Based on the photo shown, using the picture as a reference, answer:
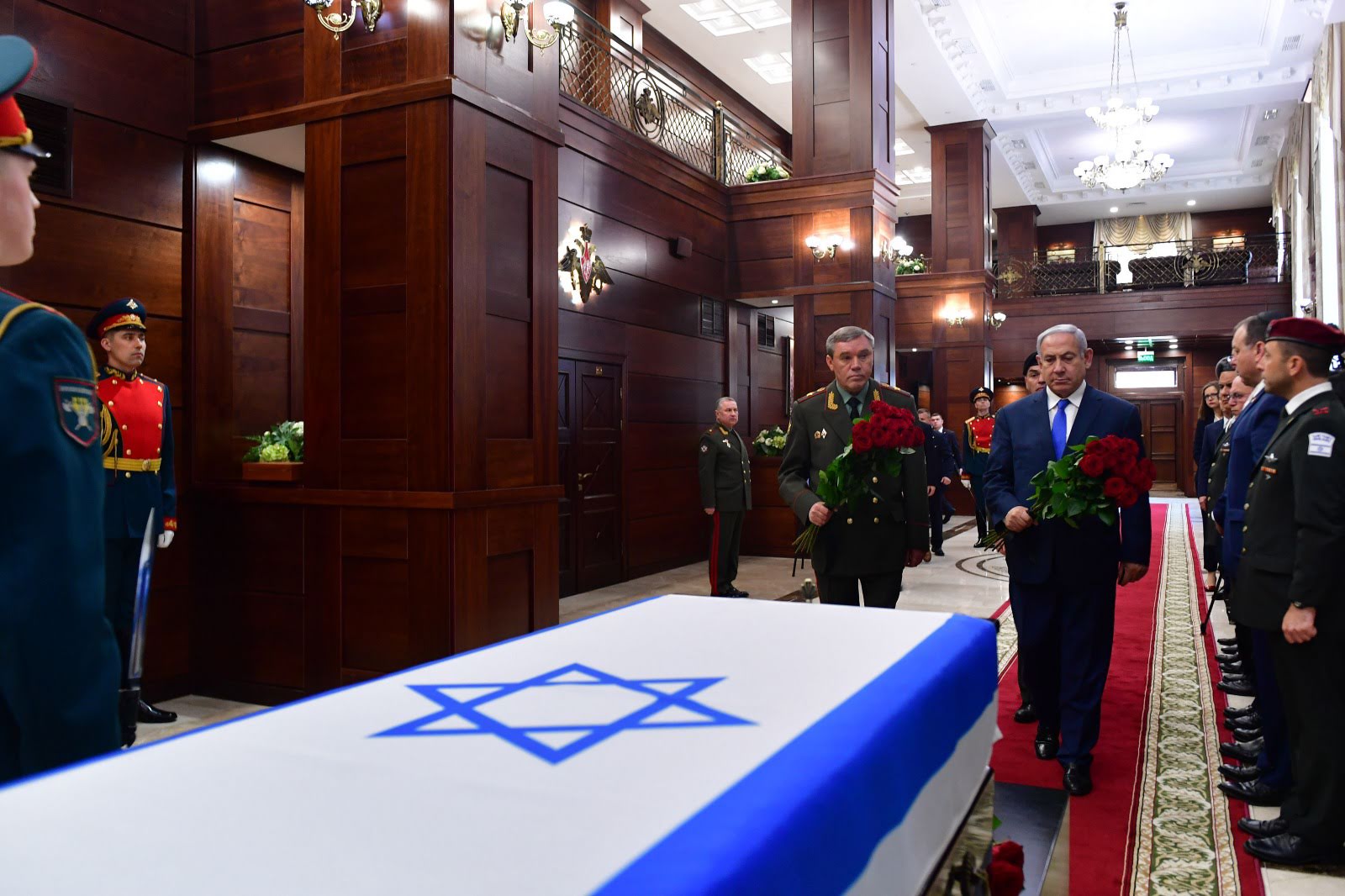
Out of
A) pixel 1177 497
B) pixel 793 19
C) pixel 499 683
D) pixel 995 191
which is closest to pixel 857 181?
pixel 793 19

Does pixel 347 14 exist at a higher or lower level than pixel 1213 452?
higher

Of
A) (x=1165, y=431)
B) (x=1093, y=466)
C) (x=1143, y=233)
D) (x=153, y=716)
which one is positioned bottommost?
(x=153, y=716)

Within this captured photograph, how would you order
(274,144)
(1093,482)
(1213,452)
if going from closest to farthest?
(1093,482) → (274,144) → (1213,452)

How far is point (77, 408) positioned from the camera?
1.13 m

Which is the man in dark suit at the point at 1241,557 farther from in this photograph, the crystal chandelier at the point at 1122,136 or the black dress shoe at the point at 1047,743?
the crystal chandelier at the point at 1122,136

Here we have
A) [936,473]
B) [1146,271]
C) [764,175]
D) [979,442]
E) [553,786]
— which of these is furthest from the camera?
[1146,271]

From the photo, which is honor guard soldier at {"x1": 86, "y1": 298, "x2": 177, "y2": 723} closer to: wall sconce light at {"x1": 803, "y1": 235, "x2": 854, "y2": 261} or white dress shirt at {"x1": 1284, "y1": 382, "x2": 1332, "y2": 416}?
white dress shirt at {"x1": 1284, "y1": 382, "x2": 1332, "y2": 416}

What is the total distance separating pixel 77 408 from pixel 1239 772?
3.83m

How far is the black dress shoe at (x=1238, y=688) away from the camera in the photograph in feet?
15.1

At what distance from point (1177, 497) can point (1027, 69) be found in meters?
9.96

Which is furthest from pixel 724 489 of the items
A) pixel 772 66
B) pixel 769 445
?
pixel 772 66

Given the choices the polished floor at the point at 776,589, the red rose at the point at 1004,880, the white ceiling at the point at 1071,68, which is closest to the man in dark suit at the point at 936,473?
the polished floor at the point at 776,589

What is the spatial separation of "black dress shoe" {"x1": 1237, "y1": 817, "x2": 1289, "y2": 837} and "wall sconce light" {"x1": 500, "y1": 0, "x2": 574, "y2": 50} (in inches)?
187

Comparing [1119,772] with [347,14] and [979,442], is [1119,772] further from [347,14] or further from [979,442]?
[979,442]
